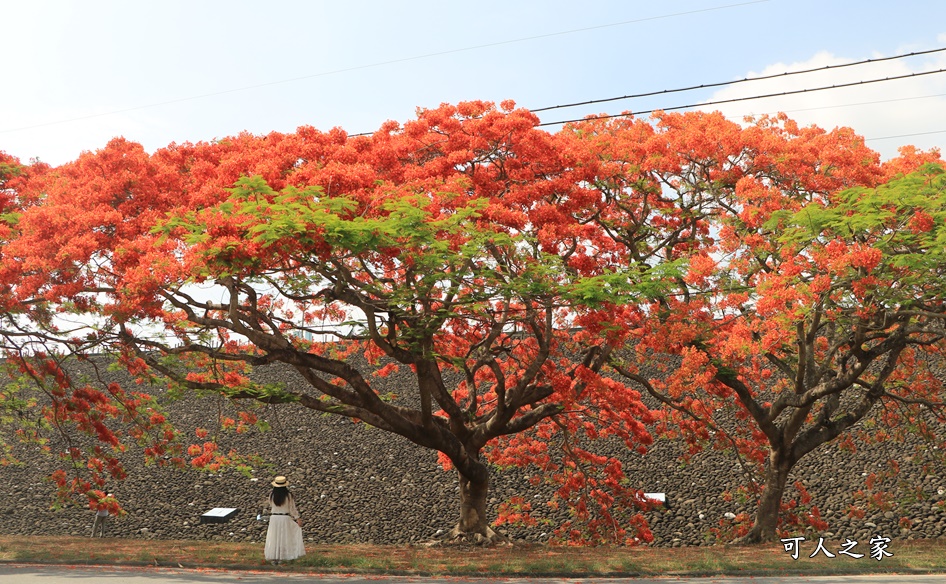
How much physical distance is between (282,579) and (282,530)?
155 cm

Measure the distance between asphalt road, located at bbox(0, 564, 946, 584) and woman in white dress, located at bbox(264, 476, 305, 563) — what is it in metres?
0.71

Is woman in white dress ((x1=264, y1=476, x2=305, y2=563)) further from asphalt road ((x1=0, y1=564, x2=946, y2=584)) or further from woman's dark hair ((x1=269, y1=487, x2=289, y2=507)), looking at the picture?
asphalt road ((x1=0, y1=564, x2=946, y2=584))

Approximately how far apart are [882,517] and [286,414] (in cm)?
1786

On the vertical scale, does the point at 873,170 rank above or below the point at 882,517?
above

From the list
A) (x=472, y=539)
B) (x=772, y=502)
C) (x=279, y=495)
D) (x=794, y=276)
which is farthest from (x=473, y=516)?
(x=794, y=276)

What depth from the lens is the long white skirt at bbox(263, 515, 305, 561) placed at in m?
11.3

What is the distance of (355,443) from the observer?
26.1 meters

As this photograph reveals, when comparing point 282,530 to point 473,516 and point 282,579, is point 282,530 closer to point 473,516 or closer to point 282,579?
point 282,579

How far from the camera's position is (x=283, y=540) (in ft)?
37.4

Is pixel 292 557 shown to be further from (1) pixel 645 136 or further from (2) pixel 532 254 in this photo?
(1) pixel 645 136

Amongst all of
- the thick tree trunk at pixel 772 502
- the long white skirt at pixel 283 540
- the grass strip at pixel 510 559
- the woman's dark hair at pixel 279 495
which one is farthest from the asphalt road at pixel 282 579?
the thick tree trunk at pixel 772 502

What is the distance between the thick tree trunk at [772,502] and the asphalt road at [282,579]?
596 cm

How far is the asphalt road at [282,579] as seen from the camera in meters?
9.36

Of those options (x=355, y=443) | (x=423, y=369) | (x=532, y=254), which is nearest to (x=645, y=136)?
(x=532, y=254)
